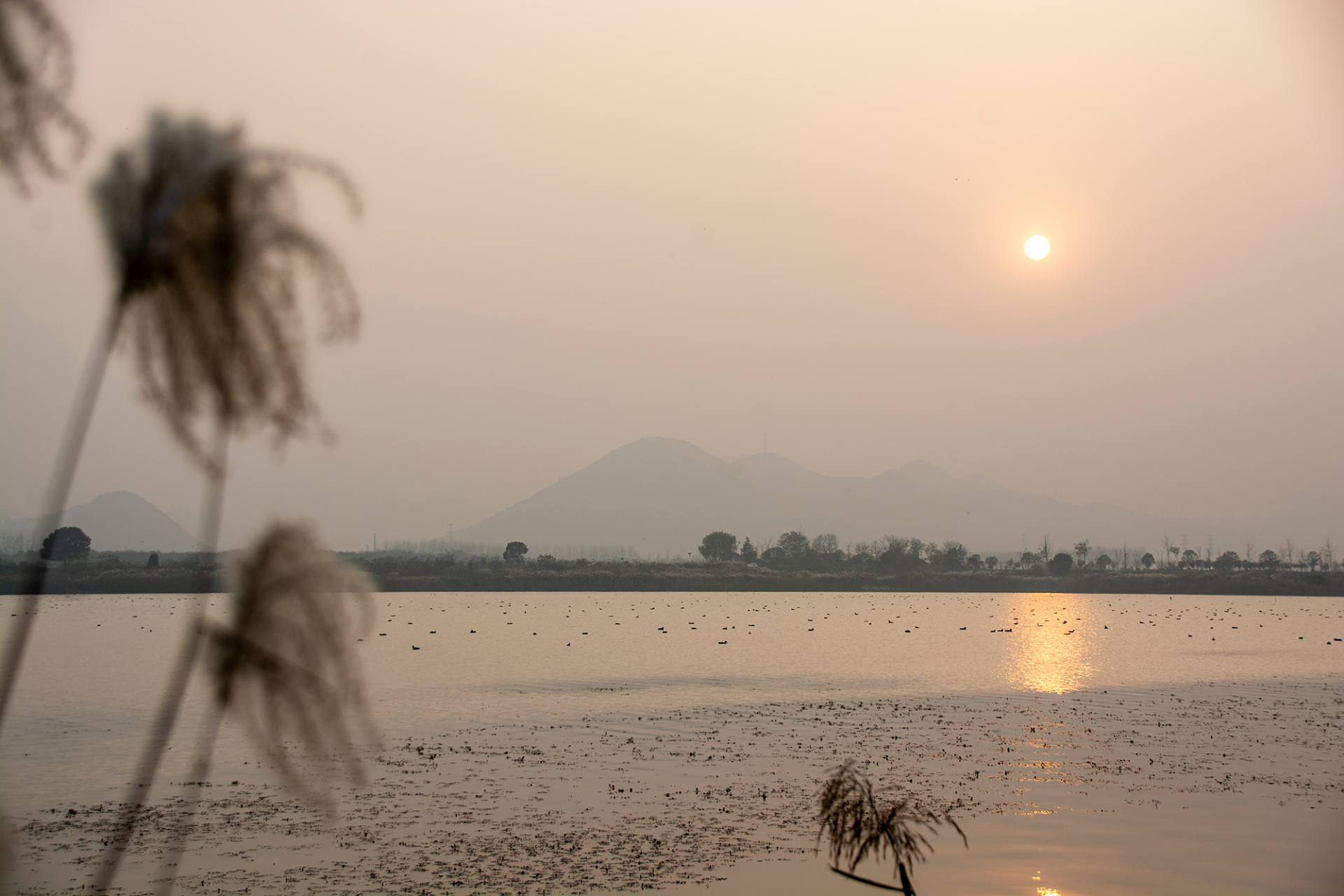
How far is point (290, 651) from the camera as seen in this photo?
14.5 ft

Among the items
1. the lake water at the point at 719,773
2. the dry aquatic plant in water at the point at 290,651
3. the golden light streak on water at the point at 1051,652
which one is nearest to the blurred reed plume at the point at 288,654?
the dry aquatic plant in water at the point at 290,651

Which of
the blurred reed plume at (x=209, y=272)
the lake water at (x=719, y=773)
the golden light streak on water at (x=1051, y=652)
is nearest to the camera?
the blurred reed plume at (x=209, y=272)

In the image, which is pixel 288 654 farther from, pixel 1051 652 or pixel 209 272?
pixel 1051 652

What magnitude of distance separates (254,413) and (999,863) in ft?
58.0

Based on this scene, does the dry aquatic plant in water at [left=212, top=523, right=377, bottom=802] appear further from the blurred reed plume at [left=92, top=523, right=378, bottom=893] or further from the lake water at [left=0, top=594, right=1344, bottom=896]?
the lake water at [left=0, top=594, right=1344, bottom=896]

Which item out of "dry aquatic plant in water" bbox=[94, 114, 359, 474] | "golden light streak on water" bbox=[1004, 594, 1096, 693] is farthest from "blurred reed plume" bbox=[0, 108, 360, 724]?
"golden light streak on water" bbox=[1004, 594, 1096, 693]

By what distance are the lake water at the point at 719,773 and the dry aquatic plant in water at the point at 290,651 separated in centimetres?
28

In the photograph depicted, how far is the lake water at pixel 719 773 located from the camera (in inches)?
734

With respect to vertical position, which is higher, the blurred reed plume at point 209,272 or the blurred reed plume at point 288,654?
the blurred reed plume at point 209,272

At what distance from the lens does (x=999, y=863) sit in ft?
62.8

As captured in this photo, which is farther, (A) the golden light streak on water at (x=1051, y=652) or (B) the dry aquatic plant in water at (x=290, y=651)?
(A) the golden light streak on water at (x=1051, y=652)

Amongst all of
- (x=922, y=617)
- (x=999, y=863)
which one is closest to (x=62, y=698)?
(x=999, y=863)

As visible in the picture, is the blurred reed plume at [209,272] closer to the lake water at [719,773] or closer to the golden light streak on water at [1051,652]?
the lake water at [719,773]

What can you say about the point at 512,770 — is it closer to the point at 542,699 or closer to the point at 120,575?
the point at 542,699
